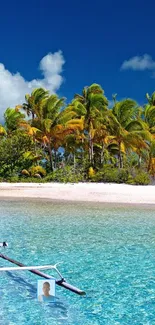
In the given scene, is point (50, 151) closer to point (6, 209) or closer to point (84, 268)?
point (6, 209)

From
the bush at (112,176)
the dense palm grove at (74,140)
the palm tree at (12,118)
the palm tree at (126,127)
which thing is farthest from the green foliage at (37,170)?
the palm tree at (12,118)

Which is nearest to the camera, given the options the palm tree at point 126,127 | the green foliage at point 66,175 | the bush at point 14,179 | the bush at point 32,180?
the green foliage at point 66,175

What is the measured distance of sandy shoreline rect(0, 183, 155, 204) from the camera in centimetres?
2031

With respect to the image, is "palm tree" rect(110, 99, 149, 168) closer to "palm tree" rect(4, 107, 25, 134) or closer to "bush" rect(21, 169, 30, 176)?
"bush" rect(21, 169, 30, 176)

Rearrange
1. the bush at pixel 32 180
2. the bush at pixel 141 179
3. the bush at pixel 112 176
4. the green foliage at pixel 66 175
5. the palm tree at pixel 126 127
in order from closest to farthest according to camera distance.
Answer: the bush at pixel 141 179, the bush at pixel 112 176, the green foliage at pixel 66 175, the bush at pixel 32 180, the palm tree at pixel 126 127

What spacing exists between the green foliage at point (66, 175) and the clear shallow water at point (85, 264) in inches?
442

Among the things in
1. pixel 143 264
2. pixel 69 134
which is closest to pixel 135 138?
pixel 69 134

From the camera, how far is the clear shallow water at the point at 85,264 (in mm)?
5270

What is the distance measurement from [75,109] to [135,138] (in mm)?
5024

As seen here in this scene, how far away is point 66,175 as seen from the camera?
2741cm

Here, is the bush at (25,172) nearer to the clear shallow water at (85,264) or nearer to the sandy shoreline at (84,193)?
the sandy shoreline at (84,193)

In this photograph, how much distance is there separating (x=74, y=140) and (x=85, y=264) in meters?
22.6

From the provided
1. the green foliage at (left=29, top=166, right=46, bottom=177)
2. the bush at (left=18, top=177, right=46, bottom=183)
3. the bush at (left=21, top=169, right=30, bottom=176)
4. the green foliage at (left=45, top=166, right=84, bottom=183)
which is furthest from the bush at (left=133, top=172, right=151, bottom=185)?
the bush at (left=21, top=169, right=30, bottom=176)

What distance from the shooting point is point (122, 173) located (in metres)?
26.5
